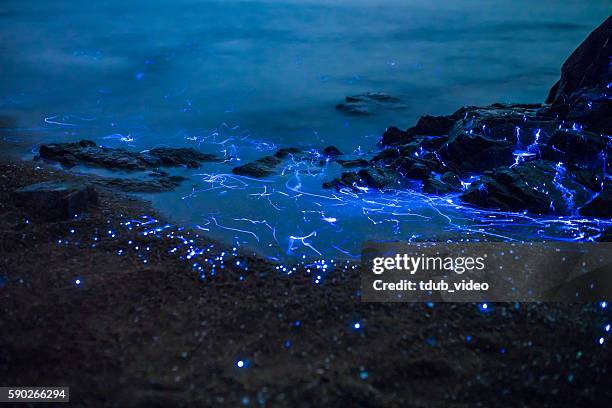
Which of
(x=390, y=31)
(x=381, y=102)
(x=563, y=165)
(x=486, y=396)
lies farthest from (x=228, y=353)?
(x=390, y=31)

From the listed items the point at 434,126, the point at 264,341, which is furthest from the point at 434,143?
the point at 264,341

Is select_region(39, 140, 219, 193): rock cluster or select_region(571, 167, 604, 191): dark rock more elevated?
select_region(571, 167, 604, 191): dark rock

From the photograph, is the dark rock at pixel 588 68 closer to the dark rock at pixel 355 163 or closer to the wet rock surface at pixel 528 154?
the wet rock surface at pixel 528 154

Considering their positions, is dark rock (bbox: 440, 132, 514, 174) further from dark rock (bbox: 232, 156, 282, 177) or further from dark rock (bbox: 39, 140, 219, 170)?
dark rock (bbox: 39, 140, 219, 170)

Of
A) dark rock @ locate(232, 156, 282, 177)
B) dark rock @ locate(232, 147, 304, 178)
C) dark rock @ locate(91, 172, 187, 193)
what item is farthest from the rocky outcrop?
dark rock @ locate(91, 172, 187, 193)

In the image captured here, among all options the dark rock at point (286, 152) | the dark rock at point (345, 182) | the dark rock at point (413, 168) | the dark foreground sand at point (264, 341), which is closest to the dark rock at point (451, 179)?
the dark rock at point (413, 168)

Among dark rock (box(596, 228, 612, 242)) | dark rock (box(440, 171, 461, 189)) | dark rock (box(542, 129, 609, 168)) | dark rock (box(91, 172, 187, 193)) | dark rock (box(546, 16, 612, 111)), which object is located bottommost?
dark rock (box(91, 172, 187, 193))

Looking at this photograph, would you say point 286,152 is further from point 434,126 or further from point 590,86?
point 590,86
